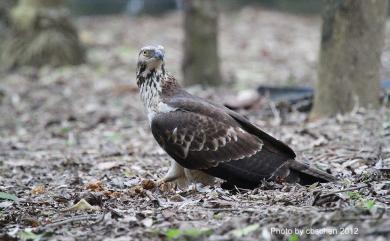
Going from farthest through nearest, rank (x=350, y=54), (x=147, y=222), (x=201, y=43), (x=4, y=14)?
(x=4, y=14) → (x=201, y=43) → (x=350, y=54) → (x=147, y=222)

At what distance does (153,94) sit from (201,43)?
5.37m

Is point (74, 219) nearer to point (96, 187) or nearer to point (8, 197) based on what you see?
point (8, 197)

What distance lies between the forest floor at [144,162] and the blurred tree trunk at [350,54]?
0.23 meters

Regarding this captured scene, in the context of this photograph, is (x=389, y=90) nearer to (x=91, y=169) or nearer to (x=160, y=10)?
(x=91, y=169)

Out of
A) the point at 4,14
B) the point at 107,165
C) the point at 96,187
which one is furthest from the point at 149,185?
the point at 4,14

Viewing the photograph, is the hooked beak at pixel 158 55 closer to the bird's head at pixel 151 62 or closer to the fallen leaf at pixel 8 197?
the bird's head at pixel 151 62

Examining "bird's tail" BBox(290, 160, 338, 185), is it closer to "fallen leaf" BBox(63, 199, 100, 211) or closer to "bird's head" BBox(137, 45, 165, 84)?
"bird's head" BBox(137, 45, 165, 84)

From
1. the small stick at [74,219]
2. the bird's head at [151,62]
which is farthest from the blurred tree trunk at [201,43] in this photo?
the small stick at [74,219]

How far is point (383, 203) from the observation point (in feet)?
14.5

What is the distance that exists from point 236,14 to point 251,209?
14.3m

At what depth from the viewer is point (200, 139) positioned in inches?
219

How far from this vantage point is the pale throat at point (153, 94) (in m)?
5.69

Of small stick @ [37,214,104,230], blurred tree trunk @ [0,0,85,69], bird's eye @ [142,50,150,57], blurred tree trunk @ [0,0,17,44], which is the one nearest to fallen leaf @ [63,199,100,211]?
small stick @ [37,214,104,230]

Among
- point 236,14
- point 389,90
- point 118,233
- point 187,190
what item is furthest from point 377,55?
point 236,14
